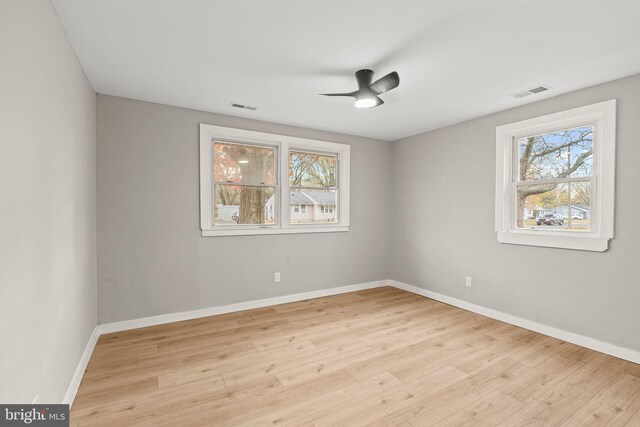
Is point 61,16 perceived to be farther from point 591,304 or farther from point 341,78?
point 591,304

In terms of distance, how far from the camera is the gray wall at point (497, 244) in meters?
2.68

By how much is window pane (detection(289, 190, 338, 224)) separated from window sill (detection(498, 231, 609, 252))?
2313 millimetres

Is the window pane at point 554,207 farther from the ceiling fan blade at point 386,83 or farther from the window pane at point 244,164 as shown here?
the window pane at point 244,164

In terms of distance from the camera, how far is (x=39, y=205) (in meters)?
1.54

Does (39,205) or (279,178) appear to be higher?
(279,178)

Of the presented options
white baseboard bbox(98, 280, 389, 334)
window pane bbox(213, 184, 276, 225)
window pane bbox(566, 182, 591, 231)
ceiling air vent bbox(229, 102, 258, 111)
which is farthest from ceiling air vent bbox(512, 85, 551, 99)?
white baseboard bbox(98, 280, 389, 334)

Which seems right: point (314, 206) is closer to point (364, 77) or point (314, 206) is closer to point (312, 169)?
point (312, 169)

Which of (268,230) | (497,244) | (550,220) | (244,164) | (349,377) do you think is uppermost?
(244,164)

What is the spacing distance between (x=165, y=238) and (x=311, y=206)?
203cm

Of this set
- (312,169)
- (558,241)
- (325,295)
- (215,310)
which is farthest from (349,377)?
(312,169)

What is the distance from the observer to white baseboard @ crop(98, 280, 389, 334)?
127 inches
